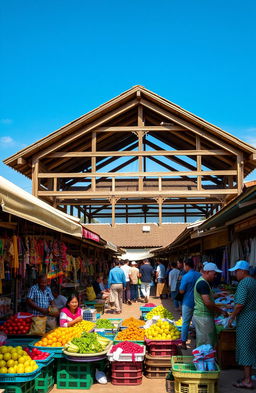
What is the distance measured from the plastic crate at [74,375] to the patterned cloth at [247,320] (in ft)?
6.52

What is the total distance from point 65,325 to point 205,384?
3052mm

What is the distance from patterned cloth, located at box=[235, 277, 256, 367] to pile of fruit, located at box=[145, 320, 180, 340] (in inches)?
56.9

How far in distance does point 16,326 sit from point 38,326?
13.2 inches

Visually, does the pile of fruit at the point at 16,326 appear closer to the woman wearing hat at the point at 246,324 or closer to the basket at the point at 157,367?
the basket at the point at 157,367

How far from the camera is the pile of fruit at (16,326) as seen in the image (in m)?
6.80

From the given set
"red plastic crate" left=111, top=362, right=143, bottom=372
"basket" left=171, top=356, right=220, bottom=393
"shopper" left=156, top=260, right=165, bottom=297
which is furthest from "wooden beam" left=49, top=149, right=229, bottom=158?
"basket" left=171, top=356, right=220, bottom=393

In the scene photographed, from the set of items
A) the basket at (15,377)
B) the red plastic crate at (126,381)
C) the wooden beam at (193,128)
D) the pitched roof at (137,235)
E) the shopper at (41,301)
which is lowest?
the red plastic crate at (126,381)

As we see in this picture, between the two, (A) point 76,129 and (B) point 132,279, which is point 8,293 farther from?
(A) point 76,129

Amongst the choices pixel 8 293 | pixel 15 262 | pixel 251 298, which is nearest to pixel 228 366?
pixel 251 298

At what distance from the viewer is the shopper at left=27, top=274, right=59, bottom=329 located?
25.0 ft

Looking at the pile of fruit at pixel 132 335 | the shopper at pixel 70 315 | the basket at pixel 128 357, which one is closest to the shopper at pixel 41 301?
the shopper at pixel 70 315

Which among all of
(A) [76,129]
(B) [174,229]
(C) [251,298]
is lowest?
(C) [251,298]

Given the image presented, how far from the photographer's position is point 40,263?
29.1 feet

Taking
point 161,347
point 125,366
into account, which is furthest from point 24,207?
point 161,347
